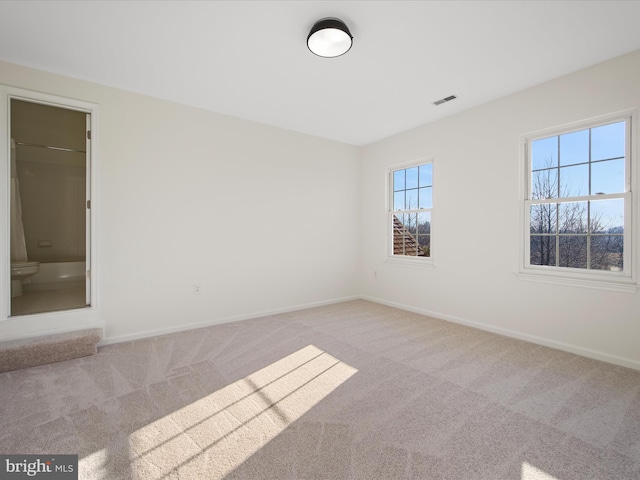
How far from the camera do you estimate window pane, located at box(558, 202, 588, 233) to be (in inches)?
117

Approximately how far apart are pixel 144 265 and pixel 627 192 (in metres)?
4.91

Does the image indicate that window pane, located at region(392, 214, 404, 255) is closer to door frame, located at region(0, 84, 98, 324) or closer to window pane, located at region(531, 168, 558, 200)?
window pane, located at region(531, 168, 558, 200)

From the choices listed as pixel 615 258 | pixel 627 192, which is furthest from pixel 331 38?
pixel 615 258

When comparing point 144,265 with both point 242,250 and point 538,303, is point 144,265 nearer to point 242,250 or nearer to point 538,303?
point 242,250

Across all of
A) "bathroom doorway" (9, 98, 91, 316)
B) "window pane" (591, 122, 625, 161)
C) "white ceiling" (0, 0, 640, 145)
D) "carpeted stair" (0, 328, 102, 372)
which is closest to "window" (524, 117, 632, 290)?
"window pane" (591, 122, 625, 161)

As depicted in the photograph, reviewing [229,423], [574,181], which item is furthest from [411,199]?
[229,423]

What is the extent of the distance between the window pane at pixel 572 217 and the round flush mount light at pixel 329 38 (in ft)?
8.98

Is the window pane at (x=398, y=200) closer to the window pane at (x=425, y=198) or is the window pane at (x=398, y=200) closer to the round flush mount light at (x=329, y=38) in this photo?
the window pane at (x=425, y=198)

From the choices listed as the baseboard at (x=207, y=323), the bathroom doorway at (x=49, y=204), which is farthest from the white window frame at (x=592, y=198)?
the bathroom doorway at (x=49, y=204)

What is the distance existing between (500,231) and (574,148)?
1.07m

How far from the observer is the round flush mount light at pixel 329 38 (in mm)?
2199

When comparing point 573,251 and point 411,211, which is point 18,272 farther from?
point 573,251

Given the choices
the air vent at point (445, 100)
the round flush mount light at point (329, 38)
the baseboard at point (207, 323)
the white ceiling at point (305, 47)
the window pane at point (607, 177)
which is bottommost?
the baseboard at point (207, 323)

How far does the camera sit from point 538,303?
3.19m
